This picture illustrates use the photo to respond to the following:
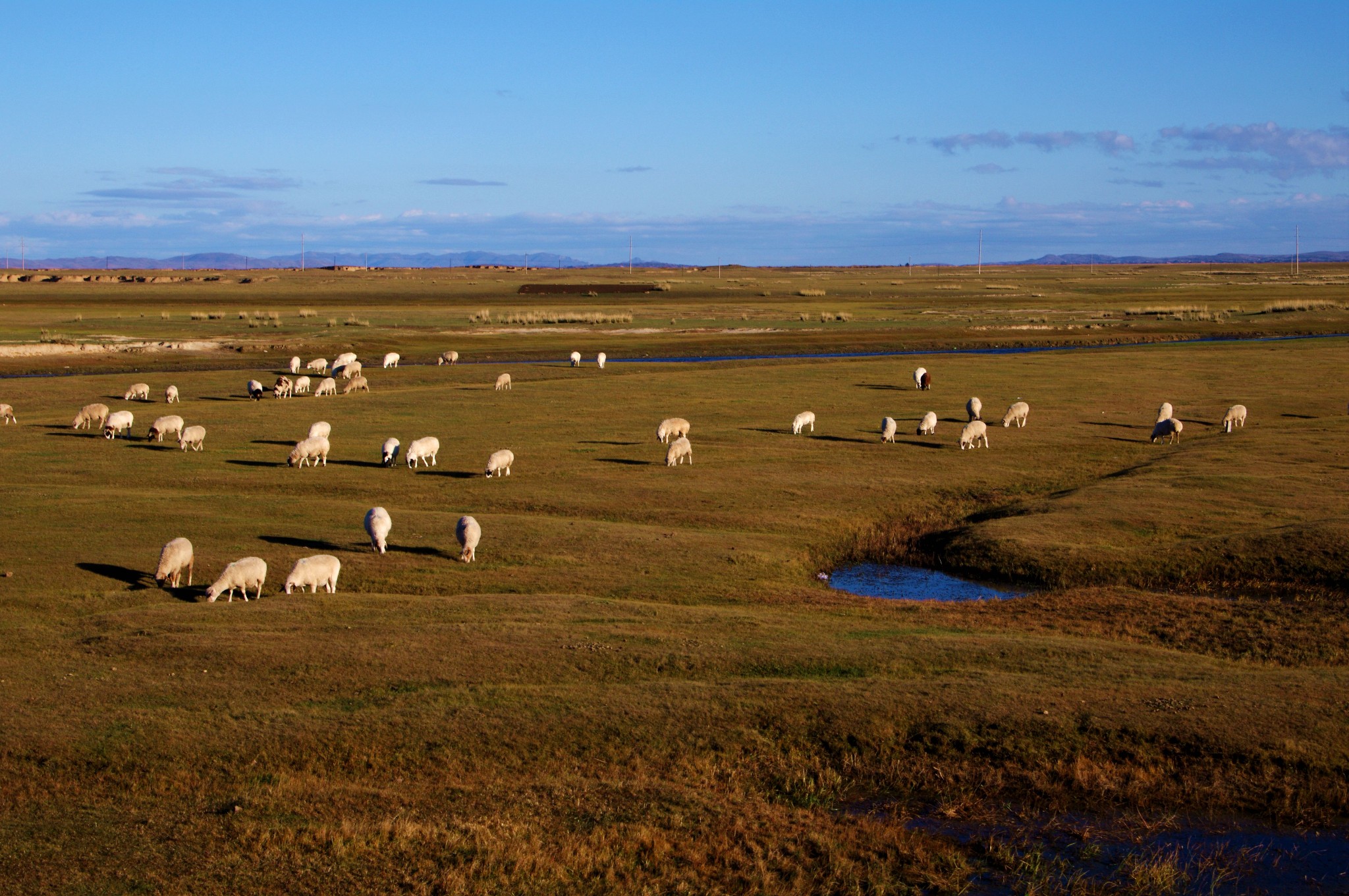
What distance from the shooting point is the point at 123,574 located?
71.8 ft

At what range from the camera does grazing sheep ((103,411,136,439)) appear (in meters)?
38.4

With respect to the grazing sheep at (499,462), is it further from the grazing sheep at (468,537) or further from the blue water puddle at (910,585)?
the blue water puddle at (910,585)

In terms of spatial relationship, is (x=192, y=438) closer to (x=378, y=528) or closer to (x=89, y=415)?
(x=89, y=415)

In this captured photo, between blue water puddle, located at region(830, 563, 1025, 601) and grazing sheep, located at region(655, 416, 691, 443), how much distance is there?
12.7m

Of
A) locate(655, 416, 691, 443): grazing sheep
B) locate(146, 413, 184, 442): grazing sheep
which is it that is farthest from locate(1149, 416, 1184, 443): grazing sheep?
locate(146, 413, 184, 442): grazing sheep

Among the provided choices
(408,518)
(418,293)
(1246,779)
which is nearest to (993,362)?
(408,518)

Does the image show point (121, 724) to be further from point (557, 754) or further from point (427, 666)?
point (557, 754)

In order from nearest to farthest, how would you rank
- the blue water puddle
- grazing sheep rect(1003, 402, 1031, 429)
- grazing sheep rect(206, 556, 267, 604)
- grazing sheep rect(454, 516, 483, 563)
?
grazing sheep rect(206, 556, 267, 604)
grazing sheep rect(454, 516, 483, 563)
the blue water puddle
grazing sheep rect(1003, 402, 1031, 429)

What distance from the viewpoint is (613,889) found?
A: 456 inches

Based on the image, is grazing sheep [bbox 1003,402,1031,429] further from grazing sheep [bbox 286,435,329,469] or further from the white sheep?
grazing sheep [bbox 286,435,329,469]

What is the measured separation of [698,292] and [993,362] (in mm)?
100742

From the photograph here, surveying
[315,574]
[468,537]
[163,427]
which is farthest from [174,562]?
[163,427]

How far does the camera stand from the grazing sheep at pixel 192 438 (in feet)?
118

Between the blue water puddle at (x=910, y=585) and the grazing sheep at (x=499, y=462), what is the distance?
11.4 meters
